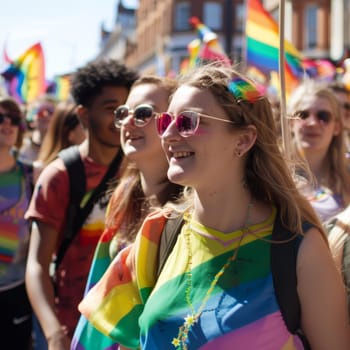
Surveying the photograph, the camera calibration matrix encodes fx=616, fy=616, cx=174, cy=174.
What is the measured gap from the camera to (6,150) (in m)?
4.04

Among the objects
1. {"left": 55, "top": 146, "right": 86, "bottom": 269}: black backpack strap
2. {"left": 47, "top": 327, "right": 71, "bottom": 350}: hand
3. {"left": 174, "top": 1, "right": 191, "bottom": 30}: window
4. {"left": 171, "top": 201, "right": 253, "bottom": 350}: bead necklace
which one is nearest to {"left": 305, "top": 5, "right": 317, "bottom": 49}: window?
{"left": 174, "top": 1, "right": 191, "bottom": 30}: window

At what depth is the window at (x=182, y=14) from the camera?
47.7 meters

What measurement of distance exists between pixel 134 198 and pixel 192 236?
709 mm

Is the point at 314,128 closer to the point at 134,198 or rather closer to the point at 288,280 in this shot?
the point at 134,198

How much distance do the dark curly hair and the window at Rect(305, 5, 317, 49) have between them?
34547 millimetres

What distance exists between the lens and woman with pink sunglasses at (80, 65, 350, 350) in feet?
5.83

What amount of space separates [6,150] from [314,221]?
264 centimetres

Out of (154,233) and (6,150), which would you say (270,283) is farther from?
(6,150)

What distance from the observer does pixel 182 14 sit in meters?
48.1

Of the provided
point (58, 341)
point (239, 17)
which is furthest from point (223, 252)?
point (239, 17)

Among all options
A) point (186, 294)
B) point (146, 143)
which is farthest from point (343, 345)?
point (146, 143)

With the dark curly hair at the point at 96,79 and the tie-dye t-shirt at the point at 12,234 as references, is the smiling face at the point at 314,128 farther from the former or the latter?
the tie-dye t-shirt at the point at 12,234

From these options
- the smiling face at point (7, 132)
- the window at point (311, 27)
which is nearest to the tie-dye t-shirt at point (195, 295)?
the smiling face at point (7, 132)

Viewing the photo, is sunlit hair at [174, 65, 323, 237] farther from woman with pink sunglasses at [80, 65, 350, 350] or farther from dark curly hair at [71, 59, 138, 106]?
dark curly hair at [71, 59, 138, 106]
